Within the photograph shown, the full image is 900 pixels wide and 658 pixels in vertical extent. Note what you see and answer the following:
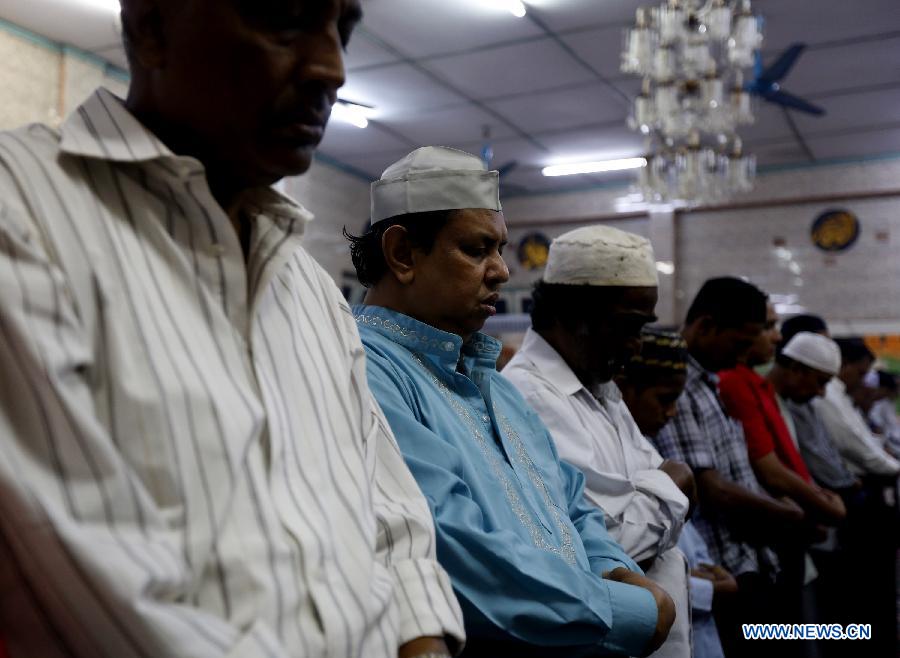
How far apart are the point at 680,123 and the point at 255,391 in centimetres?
528

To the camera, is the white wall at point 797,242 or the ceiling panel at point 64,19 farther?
the white wall at point 797,242

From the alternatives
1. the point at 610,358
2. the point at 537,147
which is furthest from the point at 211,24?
the point at 537,147

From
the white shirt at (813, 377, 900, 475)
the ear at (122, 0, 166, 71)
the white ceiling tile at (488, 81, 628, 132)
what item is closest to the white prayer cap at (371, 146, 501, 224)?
the ear at (122, 0, 166, 71)

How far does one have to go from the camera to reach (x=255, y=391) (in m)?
0.98

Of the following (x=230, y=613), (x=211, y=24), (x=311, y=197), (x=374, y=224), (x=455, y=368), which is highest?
(x=311, y=197)

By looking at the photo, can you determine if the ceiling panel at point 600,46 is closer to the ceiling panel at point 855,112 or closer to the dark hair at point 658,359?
the ceiling panel at point 855,112

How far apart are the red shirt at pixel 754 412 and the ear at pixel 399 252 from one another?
2.09m

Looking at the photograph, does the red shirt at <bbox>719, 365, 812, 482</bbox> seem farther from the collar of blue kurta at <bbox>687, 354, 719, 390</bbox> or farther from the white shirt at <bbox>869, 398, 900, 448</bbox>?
the white shirt at <bbox>869, 398, 900, 448</bbox>

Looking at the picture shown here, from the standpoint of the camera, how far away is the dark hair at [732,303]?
3.25 meters

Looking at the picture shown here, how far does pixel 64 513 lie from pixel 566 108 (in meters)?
7.13

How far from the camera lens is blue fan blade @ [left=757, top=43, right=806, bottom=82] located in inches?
220

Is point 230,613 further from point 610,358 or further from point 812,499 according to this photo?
point 812,499

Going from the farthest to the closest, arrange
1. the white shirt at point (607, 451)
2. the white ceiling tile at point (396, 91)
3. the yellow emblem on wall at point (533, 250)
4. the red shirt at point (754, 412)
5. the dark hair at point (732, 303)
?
the yellow emblem on wall at point (533, 250) → the white ceiling tile at point (396, 91) → the red shirt at point (754, 412) → the dark hair at point (732, 303) → the white shirt at point (607, 451)

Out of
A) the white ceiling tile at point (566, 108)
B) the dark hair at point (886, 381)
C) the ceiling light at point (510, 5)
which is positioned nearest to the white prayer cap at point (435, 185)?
the ceiling light at point (510, 5)
